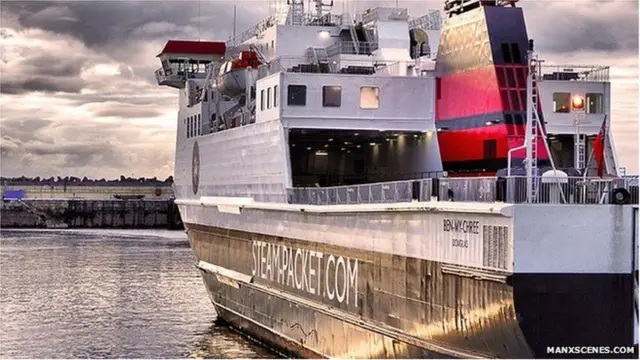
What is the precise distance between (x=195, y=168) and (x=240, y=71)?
4864mm

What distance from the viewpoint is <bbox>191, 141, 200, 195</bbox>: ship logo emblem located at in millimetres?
36656

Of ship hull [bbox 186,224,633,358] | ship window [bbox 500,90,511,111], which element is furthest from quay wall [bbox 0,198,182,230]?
ship window [bbox 500,90,511,111]

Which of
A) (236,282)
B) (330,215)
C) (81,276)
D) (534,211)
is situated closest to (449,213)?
(534,211)

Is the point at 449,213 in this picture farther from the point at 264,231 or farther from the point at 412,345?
Result: the point at 264,231

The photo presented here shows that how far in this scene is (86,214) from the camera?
122312mm

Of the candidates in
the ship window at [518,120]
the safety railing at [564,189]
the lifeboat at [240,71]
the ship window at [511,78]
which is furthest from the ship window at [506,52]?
the lifeboat at [240,71]

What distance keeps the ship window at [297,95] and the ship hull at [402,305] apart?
3121 millimetres

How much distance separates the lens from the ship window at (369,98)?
1059 inches

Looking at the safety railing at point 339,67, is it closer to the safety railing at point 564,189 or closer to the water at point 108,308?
the water at point 108,308

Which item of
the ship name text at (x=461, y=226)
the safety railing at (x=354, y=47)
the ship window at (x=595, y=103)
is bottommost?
the ship name text at (x=461, y=226)

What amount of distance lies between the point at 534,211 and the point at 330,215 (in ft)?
27.9

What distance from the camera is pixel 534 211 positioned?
1603 centimetres

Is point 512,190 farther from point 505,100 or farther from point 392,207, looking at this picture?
point 505,100

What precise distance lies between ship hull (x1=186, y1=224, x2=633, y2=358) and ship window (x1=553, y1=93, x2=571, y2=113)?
615 centimetres
